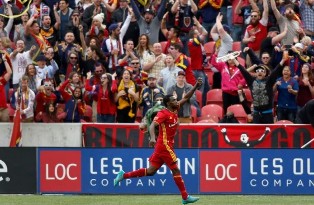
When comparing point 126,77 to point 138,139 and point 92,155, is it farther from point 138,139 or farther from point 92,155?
point 92,155

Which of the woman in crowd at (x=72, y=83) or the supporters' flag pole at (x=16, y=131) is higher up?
the woman in crowd at (x=72, y=83)

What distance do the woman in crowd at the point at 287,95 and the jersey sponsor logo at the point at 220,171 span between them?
286 cm

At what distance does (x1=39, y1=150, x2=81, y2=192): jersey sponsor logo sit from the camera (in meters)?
20.3

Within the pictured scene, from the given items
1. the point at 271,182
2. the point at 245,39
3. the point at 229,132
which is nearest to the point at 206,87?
the point at 245,39

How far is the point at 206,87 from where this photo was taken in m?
24.6

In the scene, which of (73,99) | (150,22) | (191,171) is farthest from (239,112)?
(150,22)

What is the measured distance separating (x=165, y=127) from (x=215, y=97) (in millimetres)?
6527

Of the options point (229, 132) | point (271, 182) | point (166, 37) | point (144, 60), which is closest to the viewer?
point (271, 182)

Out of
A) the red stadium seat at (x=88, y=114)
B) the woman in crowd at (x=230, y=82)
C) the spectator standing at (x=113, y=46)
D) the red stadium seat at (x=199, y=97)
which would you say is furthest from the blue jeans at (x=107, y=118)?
the woman in crowd at (x=230, y=82)

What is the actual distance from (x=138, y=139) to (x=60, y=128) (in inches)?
69.3

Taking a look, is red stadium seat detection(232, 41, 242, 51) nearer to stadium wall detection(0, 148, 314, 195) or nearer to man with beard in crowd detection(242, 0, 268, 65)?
man with beard in crowd detection(242, 0, 268, 65)
